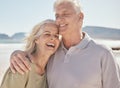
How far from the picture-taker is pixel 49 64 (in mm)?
3701

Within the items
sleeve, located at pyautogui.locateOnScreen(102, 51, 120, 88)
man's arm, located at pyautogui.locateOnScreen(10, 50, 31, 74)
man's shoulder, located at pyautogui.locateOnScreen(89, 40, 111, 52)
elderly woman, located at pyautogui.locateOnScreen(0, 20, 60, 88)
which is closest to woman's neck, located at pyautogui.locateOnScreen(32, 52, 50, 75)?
elderly woman, located at pyautogui.locateOnScreen(0, 20, 60, 88)

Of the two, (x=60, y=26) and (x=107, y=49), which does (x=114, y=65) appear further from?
(x=60, y=26)

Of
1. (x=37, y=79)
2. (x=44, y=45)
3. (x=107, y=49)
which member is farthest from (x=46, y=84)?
(x=107, y=49)

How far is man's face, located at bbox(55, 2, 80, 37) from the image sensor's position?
356cm

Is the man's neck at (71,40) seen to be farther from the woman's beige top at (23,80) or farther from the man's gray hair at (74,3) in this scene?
the woman's beige top at (23,80)

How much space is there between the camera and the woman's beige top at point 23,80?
11.4ft

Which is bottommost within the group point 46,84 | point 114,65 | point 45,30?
point 46,84

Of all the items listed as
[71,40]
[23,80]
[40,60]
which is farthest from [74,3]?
[23,80]

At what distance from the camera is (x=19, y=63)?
347 cm

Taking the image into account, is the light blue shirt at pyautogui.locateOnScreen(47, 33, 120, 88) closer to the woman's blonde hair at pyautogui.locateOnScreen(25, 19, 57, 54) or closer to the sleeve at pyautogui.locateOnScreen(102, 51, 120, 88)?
the sleeve at pyautogui.locateOnScreen(102, 51, 120, 88)

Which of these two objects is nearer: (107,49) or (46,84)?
(107,49)

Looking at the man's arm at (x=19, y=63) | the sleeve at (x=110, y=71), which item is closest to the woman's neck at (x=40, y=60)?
the man's arm at (x=19, y=63)

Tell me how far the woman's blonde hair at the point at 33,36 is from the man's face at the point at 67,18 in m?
0.08

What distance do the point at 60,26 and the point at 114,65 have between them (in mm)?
594
